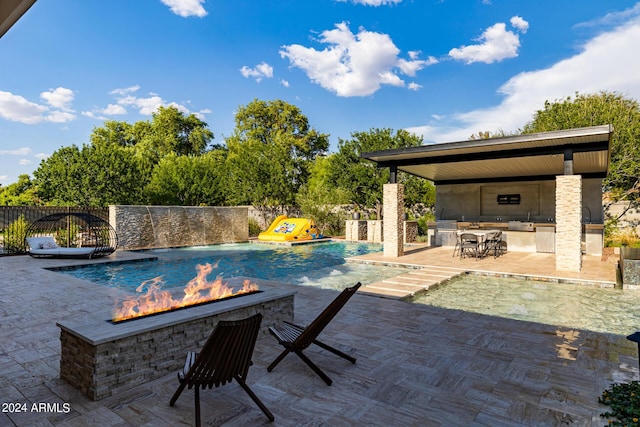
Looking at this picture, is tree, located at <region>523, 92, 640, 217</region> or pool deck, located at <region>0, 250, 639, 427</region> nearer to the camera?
pool deck, located at <region>0, 250, 639, 427</region>

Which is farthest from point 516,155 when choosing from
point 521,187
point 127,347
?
point 127,347

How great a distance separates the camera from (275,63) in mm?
34219

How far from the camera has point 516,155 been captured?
10.3 meters

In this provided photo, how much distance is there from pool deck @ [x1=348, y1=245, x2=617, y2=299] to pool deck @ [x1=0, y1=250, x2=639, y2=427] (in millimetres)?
2140

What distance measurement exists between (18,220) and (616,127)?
27.1m

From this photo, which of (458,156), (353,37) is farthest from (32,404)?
(353,37)

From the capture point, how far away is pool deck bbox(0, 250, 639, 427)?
2902mm

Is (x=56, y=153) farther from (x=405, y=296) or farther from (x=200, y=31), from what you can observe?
(x=405, y=296)

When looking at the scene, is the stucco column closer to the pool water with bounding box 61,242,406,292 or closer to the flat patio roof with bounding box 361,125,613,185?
the flat patio roof with bounding box 361,125,613,185

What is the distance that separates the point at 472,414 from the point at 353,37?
981 inches

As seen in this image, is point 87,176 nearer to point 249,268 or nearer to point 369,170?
point 249,268

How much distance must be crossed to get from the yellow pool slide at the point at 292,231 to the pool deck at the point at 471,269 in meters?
6.76

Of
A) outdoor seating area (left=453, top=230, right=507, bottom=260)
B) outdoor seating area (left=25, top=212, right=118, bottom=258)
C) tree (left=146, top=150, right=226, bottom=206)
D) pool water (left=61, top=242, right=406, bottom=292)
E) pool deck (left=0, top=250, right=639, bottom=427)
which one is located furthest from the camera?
tree (left=146, top=150, right=226, bottom=206)

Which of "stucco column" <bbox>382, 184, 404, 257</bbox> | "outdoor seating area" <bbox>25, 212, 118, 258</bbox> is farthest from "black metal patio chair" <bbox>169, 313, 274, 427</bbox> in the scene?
"outdoor seating area" <bbox>25, 212, 118, 258</bbox>
